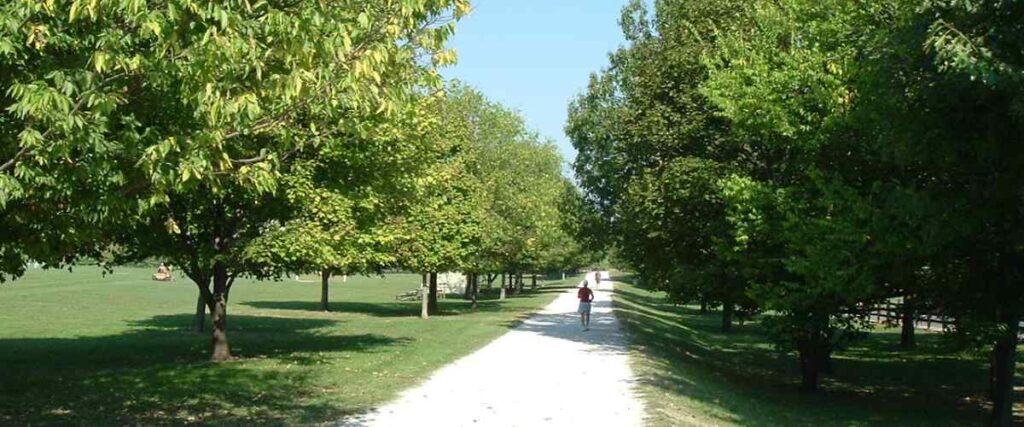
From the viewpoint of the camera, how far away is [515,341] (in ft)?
82.0

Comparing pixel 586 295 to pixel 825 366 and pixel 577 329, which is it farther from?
pixel 825 366

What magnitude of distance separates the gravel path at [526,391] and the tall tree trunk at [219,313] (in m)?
5.02

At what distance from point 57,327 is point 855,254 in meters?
24.0

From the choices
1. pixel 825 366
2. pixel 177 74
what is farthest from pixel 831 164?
pixel 177 74

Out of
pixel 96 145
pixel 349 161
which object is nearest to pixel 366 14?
pixel 96 145

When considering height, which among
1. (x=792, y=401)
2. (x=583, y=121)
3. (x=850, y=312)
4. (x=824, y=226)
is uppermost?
(x=583, y=121)

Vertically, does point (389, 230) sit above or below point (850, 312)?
above

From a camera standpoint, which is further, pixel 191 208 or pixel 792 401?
pixel 792 401

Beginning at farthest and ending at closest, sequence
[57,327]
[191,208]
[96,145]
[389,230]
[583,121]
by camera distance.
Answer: [583,121], [57,327], [389,230], [191,208], [96,145]

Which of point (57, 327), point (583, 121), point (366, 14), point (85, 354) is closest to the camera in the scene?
point (366, 14)

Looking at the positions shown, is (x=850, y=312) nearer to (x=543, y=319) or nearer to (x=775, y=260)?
(x=775, y=260)

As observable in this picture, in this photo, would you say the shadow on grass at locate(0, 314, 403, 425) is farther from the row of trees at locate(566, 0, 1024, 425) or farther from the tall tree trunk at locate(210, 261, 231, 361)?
the row of trees at locate(566, 0, 1024, 425)

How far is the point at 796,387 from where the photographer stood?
23328mm

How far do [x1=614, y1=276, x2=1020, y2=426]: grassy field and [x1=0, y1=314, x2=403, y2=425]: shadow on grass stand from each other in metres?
5.40
